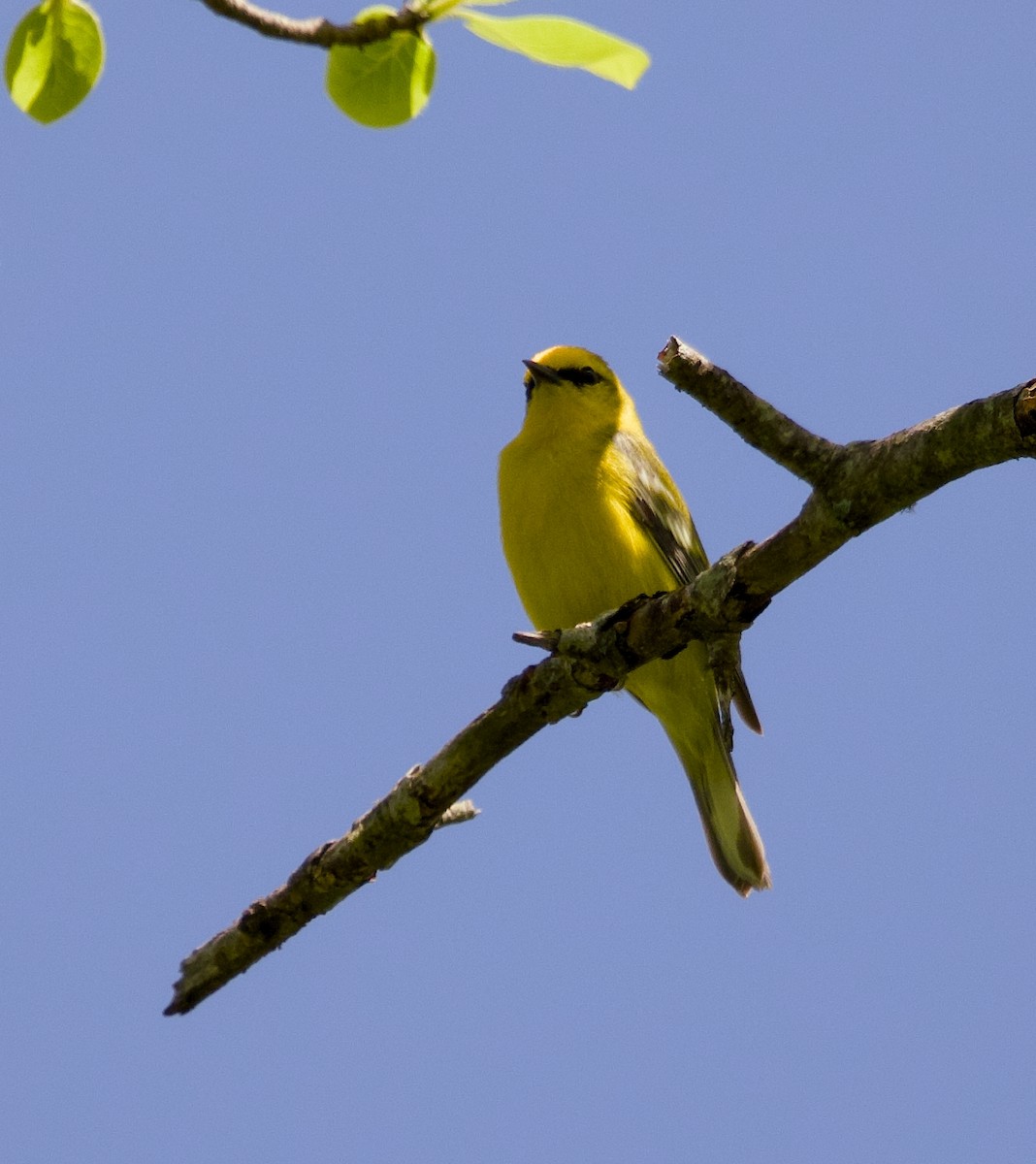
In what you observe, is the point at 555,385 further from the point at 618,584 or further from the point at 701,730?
the point at 701,730

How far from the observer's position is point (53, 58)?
2.04 m

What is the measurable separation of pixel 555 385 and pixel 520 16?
444 cm

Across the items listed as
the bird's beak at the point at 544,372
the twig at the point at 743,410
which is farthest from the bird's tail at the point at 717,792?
the twig at the point at 743,410

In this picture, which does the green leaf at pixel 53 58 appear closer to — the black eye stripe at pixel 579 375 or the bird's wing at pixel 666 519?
the bird's wing at pixel 666 519

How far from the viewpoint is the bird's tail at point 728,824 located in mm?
6426

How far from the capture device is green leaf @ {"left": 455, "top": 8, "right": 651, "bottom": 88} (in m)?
1.85

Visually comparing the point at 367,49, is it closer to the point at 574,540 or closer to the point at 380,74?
the point at 380,74

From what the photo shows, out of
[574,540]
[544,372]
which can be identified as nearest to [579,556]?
[574,540]

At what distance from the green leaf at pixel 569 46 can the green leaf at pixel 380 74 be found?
0.93 feet

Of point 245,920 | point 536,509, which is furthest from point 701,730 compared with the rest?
point 245,920

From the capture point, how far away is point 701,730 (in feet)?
20.1

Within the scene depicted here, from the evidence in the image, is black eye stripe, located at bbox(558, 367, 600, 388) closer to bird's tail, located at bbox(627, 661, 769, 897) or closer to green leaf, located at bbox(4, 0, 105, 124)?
bird's tail, located at bbox(627, 661, 769, 897)

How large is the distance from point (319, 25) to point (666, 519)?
3.74 meters

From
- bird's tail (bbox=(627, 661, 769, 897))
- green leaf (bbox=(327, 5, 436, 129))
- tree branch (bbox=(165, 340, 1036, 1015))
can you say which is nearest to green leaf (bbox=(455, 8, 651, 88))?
green leaf (bbox=(327, 5, 436, 129))
